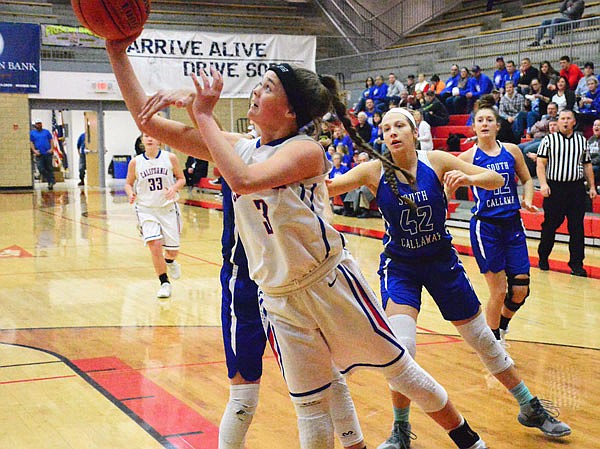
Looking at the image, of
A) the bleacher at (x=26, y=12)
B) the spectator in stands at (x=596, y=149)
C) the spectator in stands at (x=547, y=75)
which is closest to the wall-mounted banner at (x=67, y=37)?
the bleacher at (x=26, y=12)

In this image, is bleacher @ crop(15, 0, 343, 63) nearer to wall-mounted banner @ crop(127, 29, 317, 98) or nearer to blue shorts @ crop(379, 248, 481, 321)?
wall-mounted banner @ crop(127, 29, 317, 98)

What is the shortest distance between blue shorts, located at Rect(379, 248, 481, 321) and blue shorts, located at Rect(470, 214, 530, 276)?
5.30 ft

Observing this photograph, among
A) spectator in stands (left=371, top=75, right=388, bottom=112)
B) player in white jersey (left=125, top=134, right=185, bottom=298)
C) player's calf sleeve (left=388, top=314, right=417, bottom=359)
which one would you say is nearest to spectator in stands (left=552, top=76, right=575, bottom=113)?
spectator in stands (left=371, top=75, right=388, bottom=112)

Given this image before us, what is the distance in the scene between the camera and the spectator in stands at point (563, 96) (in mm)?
13523

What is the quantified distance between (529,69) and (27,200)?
12381 mm

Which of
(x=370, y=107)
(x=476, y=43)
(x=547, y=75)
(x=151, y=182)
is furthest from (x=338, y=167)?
(x=151, y=182)

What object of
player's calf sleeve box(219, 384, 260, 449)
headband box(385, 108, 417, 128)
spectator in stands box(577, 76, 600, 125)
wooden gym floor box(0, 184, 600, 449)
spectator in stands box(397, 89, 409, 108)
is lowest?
wooden gym floor box(0, 184, 600, 449)

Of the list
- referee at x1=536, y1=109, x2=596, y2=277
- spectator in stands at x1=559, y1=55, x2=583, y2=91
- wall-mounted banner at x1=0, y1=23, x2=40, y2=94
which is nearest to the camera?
referee at x1=536, y1=109, x2=596, y2=277

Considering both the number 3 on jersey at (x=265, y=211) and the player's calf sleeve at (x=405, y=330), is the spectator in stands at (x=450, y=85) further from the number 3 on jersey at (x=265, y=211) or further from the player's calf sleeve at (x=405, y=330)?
the number 3 on jersey at (x=265, y=211)

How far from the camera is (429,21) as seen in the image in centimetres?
2334

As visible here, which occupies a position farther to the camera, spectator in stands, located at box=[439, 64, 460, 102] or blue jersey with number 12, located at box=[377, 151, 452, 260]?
spectator in stands, located at box=[439, 64, 460, 102]

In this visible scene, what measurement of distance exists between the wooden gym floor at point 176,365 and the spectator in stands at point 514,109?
4.96 meters

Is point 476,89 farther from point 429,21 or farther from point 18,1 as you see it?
point 18,1

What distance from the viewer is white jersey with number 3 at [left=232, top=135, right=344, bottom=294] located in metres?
2.71
